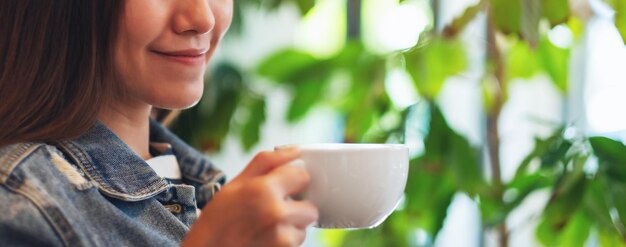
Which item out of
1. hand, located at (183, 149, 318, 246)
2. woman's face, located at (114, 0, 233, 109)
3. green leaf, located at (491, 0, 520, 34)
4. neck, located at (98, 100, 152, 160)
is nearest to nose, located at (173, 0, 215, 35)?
woman's face, located at (114, 0, 233, 109)

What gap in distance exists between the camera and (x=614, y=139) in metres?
1.05

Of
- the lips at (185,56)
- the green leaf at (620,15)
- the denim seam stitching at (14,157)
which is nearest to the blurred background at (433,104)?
the green leaf at (620,15)

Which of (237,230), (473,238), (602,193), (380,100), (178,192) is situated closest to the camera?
(237,230)

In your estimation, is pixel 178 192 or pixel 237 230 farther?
pixel 178 192

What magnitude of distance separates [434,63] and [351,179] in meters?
0.75

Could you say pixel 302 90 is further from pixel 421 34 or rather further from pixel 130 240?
pixel 130 240

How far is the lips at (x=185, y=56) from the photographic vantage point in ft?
2.79

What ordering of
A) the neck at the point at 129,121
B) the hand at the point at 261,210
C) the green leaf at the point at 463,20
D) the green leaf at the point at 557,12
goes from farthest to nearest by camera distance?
the green leaf at the point at 463,20
the green leaf at the point at 557,12
the neck at the point at 129,121
the hand at the point at 261,210

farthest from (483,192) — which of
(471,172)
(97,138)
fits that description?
(97,138)

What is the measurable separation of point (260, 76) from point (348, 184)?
3.36 ft

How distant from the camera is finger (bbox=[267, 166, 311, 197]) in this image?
2.04 ft

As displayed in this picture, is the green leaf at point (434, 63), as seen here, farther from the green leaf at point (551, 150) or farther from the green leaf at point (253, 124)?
the green leaf at point (253, 124)

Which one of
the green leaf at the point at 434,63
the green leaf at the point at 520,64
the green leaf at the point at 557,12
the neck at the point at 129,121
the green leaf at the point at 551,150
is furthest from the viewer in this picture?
the green leaf at the point at 520,64

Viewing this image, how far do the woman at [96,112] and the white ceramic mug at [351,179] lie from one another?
1 cm
